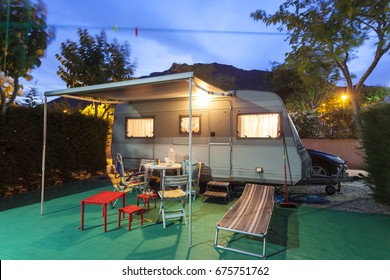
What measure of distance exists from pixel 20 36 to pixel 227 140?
18.4ft

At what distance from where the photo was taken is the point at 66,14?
420cm

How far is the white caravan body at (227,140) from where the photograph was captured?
18.2ft

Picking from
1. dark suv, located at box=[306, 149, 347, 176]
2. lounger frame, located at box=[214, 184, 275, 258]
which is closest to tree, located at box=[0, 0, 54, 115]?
lounger frame, located at box=[214, 184, 275, 258]

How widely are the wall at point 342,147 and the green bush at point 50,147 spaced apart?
9460 millimetres

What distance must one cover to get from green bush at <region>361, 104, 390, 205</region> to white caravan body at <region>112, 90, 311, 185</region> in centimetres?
123

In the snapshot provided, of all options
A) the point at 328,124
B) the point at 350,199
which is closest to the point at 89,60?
the point at 350,199

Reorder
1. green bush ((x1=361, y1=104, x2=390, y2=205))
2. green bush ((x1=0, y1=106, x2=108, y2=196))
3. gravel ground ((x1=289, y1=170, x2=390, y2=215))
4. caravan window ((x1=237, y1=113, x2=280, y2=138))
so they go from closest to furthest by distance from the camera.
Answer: green bush ((x1=361, y1=104, x2=390, y2=205))
gravel ground ((x1=289, y1=170, x2=390, y2=215))
caravan window ((x1=237, y1=113, x2=280, y2=138))
green bush ((x1=0, y1=106, x2=108, y2=196))

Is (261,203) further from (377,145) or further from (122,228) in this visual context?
(377,145)

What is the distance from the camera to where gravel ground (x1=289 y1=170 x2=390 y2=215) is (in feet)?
17.1

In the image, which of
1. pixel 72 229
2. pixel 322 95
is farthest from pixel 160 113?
pixel 322 95

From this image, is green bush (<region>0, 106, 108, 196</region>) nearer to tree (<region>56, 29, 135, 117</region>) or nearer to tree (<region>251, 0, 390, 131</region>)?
tree (<region>56, 29, 135, 117</region>)

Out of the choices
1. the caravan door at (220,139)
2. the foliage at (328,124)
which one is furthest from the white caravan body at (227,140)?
the foliage at (328,124)

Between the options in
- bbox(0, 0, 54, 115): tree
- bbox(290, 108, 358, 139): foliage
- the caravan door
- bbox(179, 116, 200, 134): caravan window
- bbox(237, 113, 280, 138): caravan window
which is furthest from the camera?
bbox(290, 108, 358, 139): foliage

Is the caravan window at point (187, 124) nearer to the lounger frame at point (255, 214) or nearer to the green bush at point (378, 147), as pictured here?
the lounger frame at point (255, 214)
